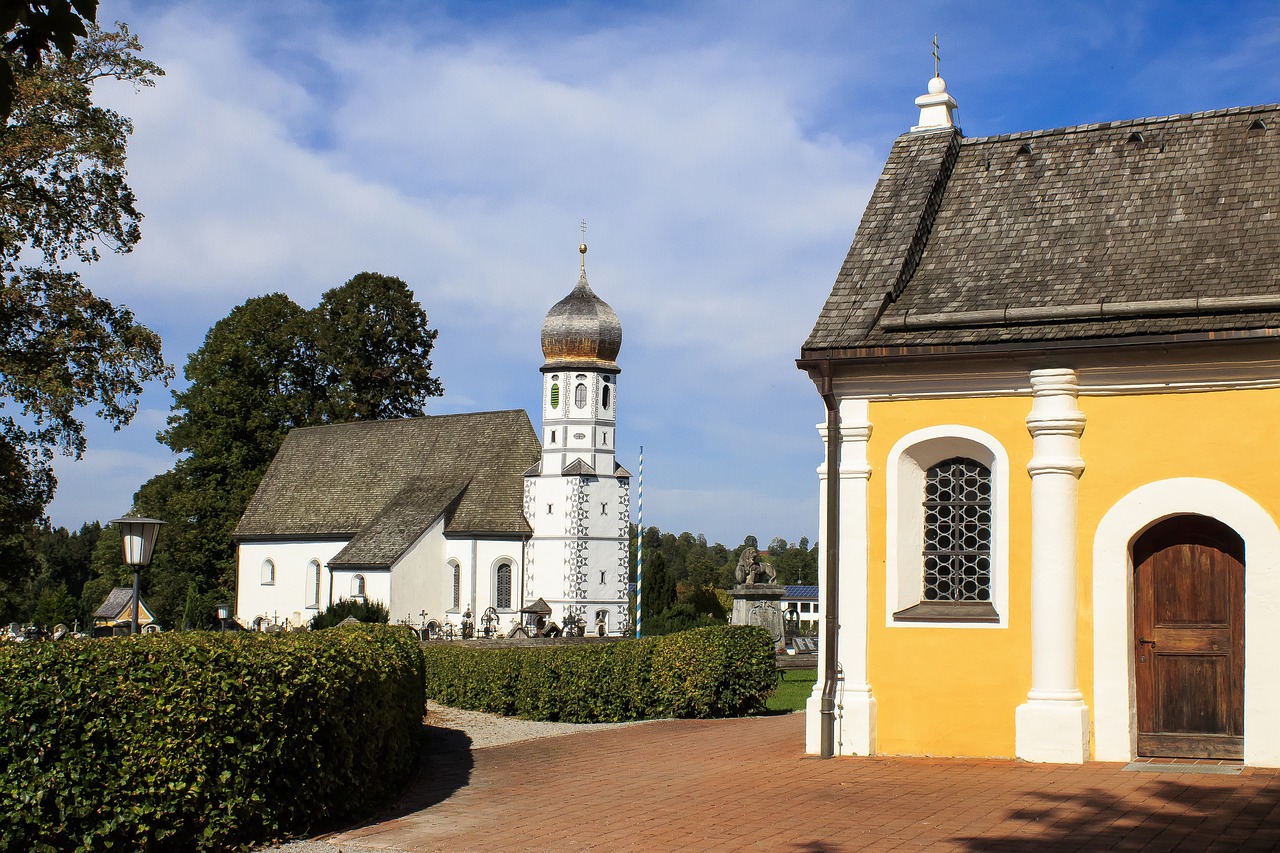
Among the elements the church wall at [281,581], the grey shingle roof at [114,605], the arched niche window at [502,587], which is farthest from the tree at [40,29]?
the grey shingle roof at [114,605]

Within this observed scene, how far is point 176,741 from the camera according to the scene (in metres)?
8.95

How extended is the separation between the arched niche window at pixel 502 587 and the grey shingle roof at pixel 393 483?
1.56 metres

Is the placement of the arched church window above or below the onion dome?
below

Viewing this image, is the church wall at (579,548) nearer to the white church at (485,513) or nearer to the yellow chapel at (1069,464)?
the white church at (485,513)

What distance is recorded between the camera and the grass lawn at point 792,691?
72.2 feet

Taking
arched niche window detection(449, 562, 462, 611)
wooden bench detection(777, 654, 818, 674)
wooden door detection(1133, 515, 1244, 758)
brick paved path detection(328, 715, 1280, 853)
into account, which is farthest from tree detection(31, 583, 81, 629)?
wooden door detection(1133, 515, 1244, 758)

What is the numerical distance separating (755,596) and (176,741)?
1019 inches

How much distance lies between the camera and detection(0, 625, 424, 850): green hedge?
8445mm

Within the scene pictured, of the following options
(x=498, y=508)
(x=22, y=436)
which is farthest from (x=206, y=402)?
(x=22, y=436)

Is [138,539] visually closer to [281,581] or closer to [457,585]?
[457,585]

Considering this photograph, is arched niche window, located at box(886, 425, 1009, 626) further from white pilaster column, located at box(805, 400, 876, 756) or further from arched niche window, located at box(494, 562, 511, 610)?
arched niche window, located at box(494, 562, 511, 610)

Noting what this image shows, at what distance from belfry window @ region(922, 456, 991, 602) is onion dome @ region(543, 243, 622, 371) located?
145 ft

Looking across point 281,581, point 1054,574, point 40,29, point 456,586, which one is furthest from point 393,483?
point 40,29

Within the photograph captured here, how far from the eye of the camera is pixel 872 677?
13430mm
